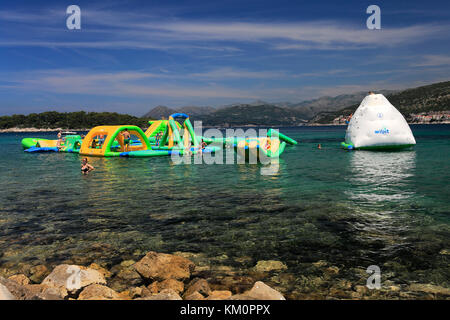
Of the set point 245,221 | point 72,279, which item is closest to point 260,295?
point 72,279

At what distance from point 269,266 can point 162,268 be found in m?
1.99

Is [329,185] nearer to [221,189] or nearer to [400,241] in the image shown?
[221,189]

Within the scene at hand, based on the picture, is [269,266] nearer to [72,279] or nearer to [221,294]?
[221,294]

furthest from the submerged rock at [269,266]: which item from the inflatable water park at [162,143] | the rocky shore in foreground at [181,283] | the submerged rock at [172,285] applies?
the inflatable water park at [162,143]

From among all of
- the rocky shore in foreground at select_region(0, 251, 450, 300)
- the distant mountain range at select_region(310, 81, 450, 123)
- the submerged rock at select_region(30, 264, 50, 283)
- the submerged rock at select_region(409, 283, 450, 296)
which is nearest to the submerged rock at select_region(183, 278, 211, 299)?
the rocky shore in foreground at select_region(0, 251, 450, 300)

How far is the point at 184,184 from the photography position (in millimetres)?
15258

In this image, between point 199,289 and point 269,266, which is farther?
point 269,266

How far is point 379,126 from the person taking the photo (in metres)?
26.6

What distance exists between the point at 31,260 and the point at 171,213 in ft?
13.3

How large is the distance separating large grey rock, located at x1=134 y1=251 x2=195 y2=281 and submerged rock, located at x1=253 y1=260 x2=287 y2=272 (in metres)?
1.25

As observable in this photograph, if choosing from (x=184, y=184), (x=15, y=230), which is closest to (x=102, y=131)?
(x=184, y=184)

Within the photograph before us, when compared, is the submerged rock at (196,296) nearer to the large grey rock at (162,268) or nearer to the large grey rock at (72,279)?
the large grey rock at (162,268)
